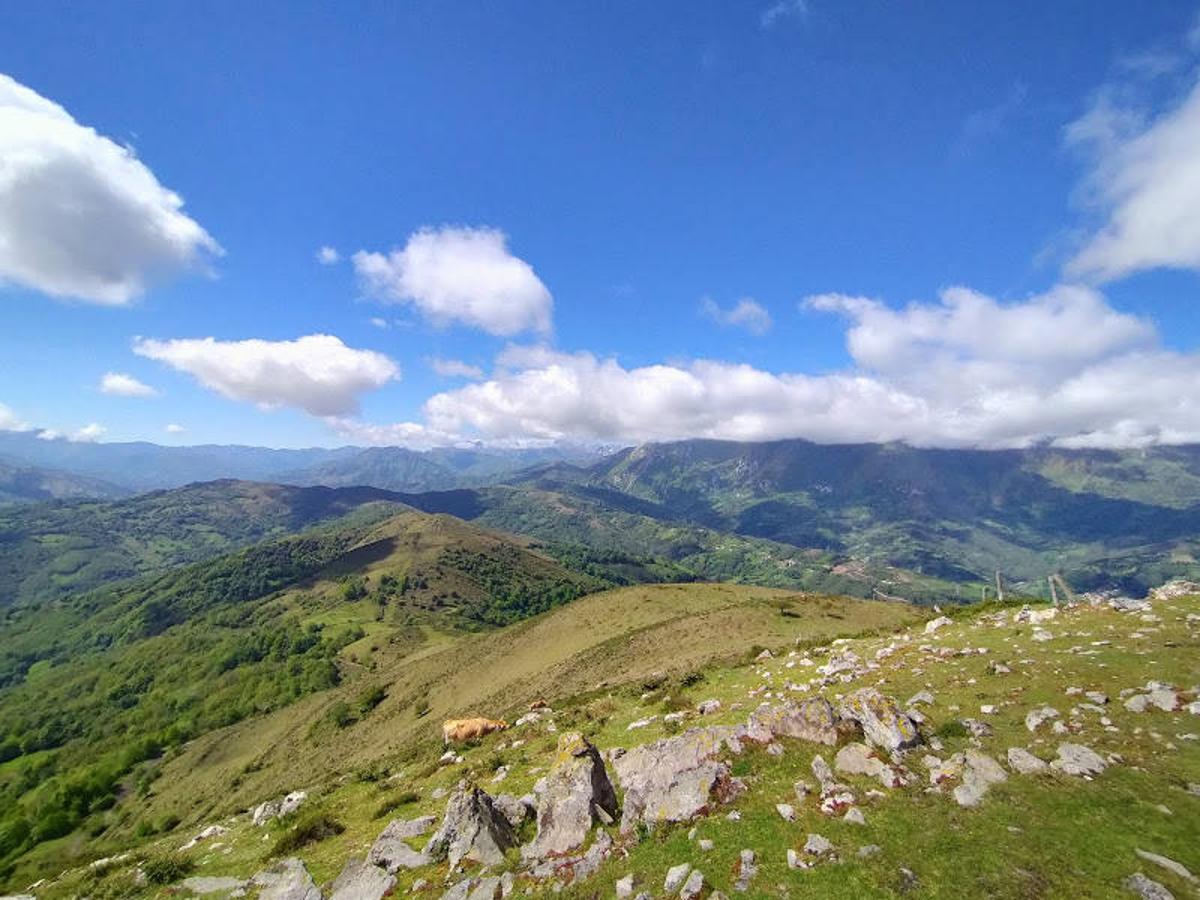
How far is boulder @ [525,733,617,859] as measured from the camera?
16.5m

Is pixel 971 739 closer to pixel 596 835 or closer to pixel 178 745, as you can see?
pixel 596 835

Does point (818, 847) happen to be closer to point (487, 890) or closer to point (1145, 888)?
point (1145, 888)

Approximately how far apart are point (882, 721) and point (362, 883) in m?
17.5

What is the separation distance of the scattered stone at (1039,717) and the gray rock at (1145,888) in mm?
7563

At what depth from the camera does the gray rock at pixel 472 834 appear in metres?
16.8

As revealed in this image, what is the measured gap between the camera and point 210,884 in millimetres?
21031

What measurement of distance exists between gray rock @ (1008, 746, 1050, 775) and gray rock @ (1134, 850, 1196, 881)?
358 centimetres

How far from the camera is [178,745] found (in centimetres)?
11744

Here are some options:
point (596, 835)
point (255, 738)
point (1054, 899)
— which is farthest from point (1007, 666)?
point (255, 738)

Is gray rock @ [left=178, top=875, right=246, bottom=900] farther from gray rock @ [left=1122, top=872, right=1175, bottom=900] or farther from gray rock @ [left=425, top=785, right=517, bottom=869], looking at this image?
gray rock @ [left=1122, top=872, right=1175, bottom=900]

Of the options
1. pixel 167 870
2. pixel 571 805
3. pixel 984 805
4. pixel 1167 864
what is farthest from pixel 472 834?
pixel 1167 864

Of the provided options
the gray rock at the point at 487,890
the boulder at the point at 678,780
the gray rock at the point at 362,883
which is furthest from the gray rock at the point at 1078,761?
the gray rock at the point at 362,883

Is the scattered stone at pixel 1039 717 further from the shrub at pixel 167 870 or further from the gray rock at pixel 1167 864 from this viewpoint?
the shrub at pixel 167 870

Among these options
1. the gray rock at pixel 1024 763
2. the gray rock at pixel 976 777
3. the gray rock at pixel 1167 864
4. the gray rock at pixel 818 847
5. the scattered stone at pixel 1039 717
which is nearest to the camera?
the gray rock at pixel 1167 864
